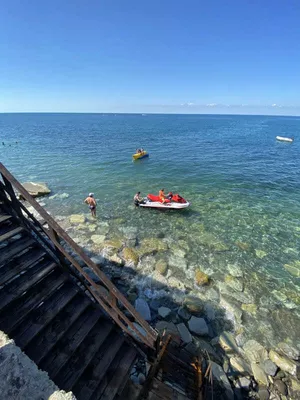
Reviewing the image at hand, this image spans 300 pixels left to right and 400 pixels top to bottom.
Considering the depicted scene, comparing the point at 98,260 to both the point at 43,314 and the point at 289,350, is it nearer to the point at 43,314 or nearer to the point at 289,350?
the point at 43,314

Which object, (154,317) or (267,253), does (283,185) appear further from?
(154,317)

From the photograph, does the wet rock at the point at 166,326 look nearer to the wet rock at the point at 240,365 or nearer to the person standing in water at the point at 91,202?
the wet rock at the point at 240,365

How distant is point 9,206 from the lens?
6250mm

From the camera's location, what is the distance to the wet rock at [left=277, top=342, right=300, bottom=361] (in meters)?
7.82

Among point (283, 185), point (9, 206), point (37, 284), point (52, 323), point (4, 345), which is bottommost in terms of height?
point (283, 185)

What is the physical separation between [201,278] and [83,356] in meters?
7.51

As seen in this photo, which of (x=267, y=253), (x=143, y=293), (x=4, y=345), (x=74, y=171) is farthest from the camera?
(x=74, y=171)

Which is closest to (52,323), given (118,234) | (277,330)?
(277,330)

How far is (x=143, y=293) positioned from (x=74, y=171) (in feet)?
80.9

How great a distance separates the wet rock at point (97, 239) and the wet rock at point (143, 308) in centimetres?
554

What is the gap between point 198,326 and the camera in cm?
844

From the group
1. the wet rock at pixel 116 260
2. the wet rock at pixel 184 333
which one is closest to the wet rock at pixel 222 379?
the wet rock at pixel 184 333

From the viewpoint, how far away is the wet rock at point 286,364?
7.28 metres

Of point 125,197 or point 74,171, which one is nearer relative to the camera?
point 125,197
